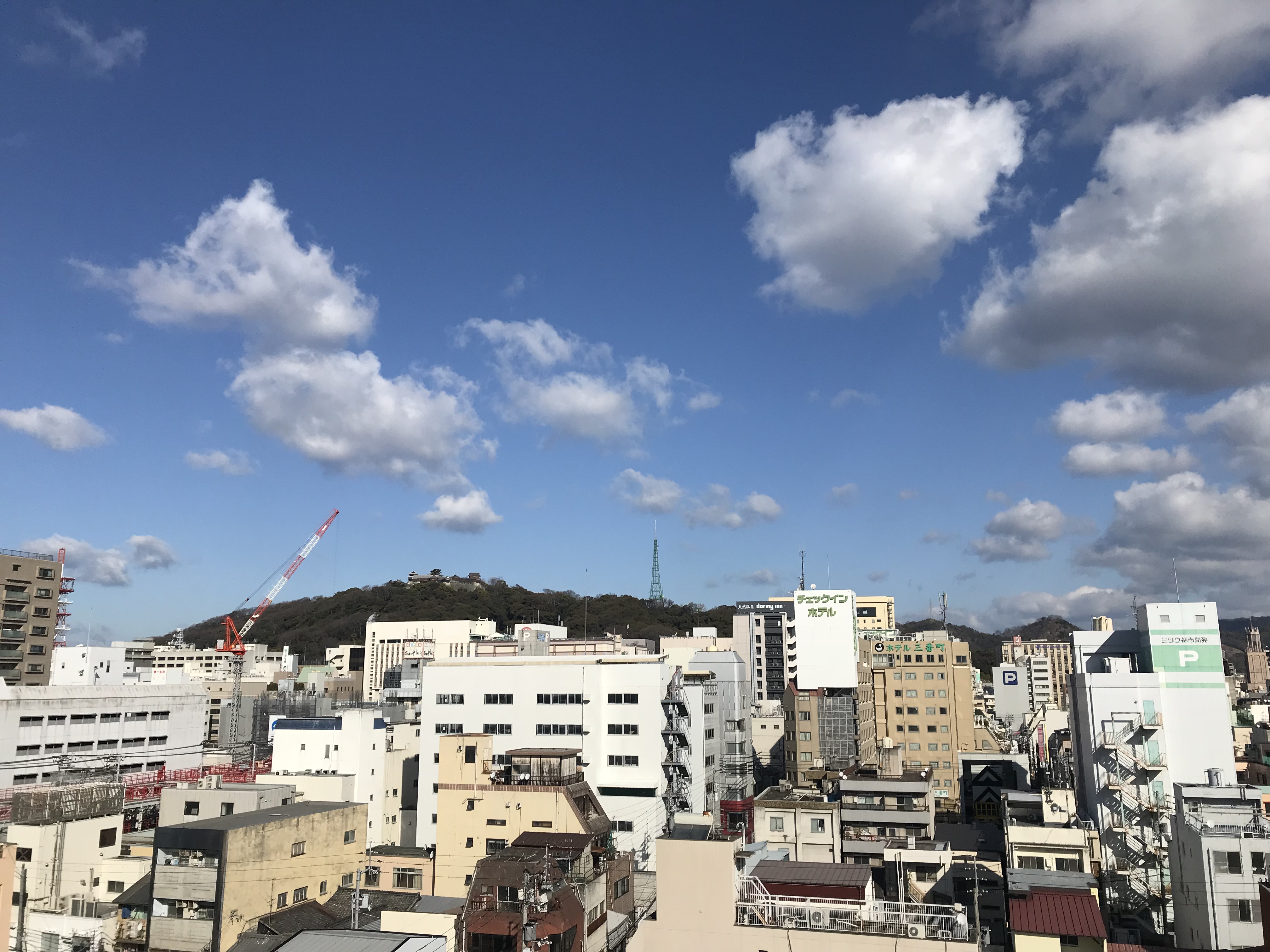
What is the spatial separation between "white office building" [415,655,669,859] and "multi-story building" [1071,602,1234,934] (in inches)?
1198

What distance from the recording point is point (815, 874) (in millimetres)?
36031

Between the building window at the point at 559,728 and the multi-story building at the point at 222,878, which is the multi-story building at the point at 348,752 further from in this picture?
the multi-story building at the point at 222,878

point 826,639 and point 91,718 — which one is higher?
point 826,639

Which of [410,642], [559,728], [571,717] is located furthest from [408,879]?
[410,642]

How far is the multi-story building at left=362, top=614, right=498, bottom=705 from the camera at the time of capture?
156500mm

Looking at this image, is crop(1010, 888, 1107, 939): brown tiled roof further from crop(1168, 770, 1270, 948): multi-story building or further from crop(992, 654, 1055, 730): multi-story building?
crop(992, 654, 1055, 730): multi-story building

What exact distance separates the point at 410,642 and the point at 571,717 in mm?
98386

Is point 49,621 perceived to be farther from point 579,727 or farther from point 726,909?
point 726,909

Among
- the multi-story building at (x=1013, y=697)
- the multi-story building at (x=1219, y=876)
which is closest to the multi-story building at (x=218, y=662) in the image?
the multi-story building at (x=1013, y=697)

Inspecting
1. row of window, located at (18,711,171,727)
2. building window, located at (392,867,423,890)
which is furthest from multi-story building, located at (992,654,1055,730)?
row of window, located at (18,711,171,727)

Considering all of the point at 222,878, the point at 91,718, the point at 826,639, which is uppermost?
the point at 826,639

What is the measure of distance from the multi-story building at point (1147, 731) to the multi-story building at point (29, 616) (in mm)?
117649

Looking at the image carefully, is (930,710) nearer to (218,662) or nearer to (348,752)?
(348,752)

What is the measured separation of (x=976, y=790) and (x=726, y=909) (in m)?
62.4
